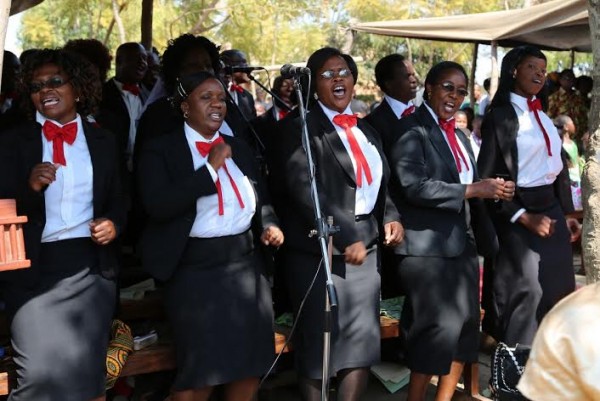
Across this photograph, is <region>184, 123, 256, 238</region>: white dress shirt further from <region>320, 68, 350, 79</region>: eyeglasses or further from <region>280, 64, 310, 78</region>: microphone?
<region>320, 68, 350, 79</region>: eyeglasses

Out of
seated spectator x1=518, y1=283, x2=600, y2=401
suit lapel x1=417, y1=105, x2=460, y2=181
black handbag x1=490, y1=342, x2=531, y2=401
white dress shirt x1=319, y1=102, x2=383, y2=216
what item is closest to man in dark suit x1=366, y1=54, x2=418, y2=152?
suit lapel x1=417, y1=105, x2=460, y2=181

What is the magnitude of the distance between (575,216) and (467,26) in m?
3.46

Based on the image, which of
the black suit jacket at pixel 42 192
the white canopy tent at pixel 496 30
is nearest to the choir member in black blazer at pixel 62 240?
the black suit jacket at pixel 42 192

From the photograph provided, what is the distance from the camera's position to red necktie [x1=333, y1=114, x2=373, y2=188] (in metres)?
4.64

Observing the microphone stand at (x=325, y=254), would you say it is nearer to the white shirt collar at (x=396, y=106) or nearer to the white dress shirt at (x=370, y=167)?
the white dress shirt at (x=370, y=167)

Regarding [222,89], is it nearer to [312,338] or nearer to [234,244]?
[234,244]

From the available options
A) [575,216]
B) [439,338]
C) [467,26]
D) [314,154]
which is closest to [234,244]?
[314,154]

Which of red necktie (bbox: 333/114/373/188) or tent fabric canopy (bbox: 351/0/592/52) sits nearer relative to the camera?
red necktie (bbox: 333/114/373/188)

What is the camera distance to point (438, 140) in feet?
16.1

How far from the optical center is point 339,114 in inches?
187

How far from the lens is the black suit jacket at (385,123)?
5.13m

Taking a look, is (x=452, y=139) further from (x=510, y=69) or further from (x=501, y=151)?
(x=510, y=69)

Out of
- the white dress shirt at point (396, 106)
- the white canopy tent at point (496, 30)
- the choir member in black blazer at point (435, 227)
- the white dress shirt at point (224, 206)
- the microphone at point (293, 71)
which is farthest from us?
the white canopy tent at point (496, 30)

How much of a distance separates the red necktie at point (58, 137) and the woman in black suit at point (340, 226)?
1195 mm
